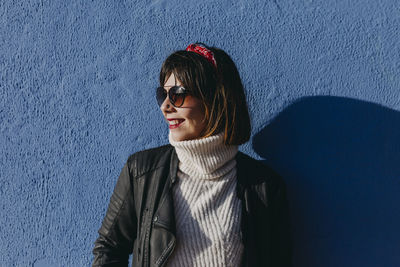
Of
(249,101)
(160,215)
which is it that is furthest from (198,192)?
(249,101)

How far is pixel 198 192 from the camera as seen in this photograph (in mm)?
1625

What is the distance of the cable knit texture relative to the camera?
5.11 ft

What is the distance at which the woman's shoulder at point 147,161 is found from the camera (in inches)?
65.9

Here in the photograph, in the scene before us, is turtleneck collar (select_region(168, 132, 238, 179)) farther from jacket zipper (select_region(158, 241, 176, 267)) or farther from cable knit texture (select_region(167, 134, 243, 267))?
jacket zipper (select_region(158, 241, 176, 267))

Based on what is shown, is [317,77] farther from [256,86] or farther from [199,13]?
[199,13]

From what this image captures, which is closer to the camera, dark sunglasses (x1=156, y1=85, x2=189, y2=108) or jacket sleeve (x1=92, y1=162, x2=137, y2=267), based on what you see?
dark sunglasses (x1=156, y1=85, x2=189, y2=108)

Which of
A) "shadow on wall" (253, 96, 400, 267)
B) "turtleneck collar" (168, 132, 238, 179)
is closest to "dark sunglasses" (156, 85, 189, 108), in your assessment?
"turtleneck collar" (168, 132, 238, 179)

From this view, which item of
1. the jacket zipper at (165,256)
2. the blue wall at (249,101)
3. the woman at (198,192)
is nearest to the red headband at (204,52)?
the woman at (198,192)

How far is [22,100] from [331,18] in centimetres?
179

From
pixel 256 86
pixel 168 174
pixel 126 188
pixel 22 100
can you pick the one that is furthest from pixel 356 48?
pixel 22 100

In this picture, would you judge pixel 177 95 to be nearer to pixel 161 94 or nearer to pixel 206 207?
pixel 161 94

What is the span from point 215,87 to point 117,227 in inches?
31.5

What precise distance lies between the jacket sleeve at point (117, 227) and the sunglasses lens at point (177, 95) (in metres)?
0.41

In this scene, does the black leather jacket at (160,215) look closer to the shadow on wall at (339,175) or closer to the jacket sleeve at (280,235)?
the jacket sleeve at (280,235)
